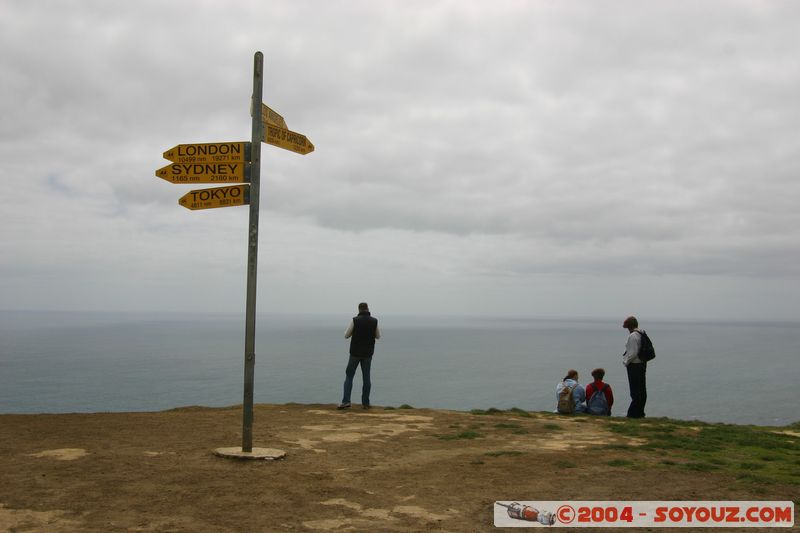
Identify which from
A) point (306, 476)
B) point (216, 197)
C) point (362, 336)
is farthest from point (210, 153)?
point (362, 336)

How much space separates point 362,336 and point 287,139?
20.8ft

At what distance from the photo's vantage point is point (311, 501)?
630 cm

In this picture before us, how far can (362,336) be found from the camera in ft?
47.7

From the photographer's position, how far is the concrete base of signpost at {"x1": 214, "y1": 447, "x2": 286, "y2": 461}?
26.9 ft

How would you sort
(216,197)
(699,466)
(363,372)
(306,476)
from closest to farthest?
(306,476)
(699,466)
(216,197)
(363,372)

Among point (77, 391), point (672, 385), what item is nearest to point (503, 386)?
point (672, 385)

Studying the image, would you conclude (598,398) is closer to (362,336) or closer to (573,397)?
(573,397)

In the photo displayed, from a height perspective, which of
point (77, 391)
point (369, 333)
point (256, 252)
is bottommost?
Answer: point (77, 391)

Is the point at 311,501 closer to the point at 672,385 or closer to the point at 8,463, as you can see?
the point at 8,463

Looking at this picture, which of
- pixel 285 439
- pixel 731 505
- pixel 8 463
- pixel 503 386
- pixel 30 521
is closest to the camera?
Answer: pixel 30 521

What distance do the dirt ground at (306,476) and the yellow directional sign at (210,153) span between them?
4.21 metres

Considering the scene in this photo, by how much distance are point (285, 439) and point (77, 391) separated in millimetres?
75187

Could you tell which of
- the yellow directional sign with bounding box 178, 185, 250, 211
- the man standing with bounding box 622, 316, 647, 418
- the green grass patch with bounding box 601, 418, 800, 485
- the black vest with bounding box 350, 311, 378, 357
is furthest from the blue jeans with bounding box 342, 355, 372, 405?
the yellow directional sign with bounding box 178, 185, 250, 211

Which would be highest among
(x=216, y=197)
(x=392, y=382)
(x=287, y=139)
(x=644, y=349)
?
(x=287, y=139)
